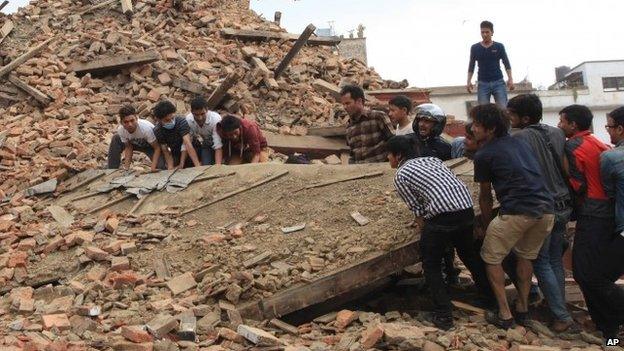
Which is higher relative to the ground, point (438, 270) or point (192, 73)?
point (192, 73)

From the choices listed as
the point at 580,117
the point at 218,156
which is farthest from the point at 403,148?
the point at 218,156

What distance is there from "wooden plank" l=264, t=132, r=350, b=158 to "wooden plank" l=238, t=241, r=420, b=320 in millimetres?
4609

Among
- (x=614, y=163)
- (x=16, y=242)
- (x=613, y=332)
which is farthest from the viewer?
(x=16, y=242)

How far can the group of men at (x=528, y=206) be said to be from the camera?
465cm

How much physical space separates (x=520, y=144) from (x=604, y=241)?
3.28 ft

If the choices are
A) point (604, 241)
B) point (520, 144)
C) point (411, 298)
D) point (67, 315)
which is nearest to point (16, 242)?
point (67, 315)

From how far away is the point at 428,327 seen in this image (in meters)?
4.83

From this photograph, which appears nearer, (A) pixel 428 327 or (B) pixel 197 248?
(A) pixel 428 327

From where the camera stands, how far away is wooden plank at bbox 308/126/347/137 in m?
10.0

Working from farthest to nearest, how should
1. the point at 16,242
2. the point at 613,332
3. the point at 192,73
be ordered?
1. the point at 192,73
2. the point at 16,242
3. the point at 613,332

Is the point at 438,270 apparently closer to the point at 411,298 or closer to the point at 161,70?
the point at 411,298

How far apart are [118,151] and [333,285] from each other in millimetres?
4471

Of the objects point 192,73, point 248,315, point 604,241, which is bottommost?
point 248,315

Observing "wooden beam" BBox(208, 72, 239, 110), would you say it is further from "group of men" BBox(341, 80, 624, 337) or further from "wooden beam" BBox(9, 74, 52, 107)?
"group of men" BBox(341, 80, 624, 337)
